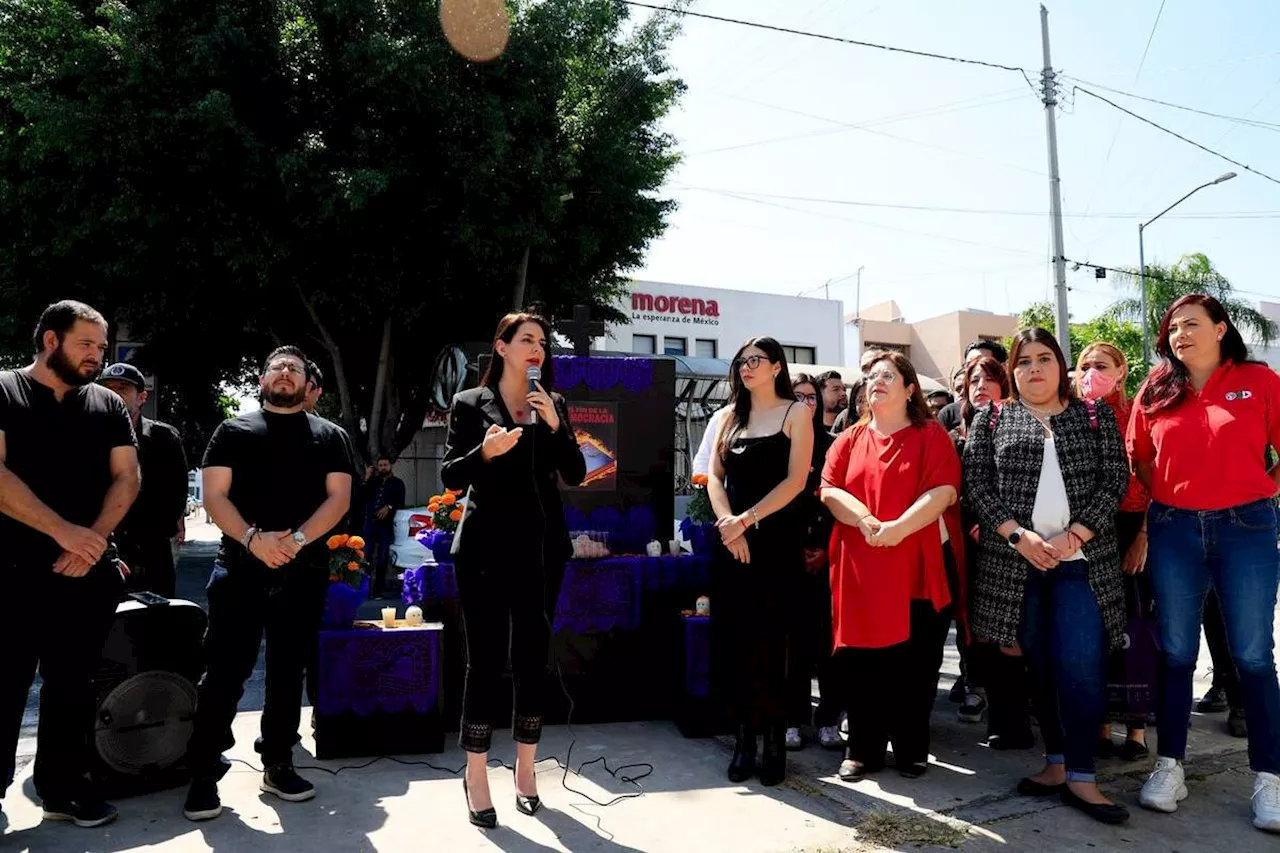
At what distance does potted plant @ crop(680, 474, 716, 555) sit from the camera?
4.73m

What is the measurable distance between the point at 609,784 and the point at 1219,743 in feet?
9.92

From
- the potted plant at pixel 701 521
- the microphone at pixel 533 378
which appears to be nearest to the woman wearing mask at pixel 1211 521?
the potted plant at pixel 701 521

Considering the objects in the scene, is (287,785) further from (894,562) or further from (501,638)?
(894,562)

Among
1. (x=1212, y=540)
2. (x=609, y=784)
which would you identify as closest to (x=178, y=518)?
(x=609, y=784)

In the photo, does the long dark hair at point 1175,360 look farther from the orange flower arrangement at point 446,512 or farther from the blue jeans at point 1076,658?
the orange flower arrangement at point 446,512

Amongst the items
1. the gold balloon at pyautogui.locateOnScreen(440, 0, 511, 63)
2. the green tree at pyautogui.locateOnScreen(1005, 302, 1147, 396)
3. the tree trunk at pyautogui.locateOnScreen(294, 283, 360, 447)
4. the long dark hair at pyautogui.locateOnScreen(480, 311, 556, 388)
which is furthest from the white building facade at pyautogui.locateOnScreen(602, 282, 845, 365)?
the long dark hair at pyautogui.locateOnScreen(480, 311, 556, 388)

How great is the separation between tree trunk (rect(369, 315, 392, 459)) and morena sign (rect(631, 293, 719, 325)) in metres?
12.9

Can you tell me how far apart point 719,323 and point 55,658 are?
25.7 metres

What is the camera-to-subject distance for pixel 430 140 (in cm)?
1183

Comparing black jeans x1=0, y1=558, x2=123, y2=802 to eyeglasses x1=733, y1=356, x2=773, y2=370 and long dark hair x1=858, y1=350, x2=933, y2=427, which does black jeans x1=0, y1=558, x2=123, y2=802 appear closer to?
eyeglasses x1=733, y1=356, x2=773, y2=370

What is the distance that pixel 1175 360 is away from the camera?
11.9ft

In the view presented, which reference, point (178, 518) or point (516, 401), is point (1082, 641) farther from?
point (178, 518)

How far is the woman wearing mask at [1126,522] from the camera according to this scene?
3943mm

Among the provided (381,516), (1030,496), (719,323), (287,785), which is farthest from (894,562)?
(719,323)
